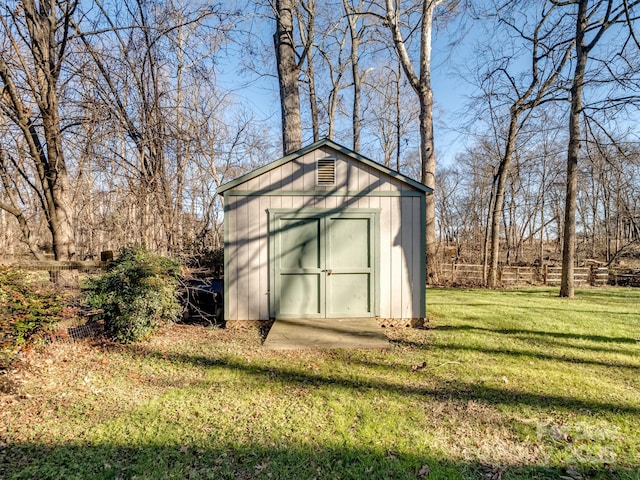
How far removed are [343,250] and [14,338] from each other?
16.1ft

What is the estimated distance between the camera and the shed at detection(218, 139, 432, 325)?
584 cm

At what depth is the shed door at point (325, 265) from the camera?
5891 mm

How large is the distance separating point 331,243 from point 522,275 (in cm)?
1341

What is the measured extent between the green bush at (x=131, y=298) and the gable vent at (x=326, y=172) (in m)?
3.37

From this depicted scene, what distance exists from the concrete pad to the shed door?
193 millimetres

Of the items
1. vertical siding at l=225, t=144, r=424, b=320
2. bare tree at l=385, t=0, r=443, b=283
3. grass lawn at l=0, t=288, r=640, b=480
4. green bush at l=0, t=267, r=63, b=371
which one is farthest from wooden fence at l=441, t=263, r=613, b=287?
green bush at l=0, t=267, r=63, b=371

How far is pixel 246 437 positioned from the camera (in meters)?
2.68

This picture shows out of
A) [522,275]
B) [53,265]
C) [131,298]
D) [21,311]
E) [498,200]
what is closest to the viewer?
[21,311]

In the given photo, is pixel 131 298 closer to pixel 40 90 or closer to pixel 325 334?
pixel 325 334

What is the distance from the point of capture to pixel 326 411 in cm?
308

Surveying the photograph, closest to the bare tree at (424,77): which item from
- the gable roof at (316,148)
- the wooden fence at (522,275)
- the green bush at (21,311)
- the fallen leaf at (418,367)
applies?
the wooden fence at (522,275)

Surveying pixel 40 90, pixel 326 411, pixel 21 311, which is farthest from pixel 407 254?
pixel 40 90

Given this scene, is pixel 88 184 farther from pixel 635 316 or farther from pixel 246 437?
pixel 635 316

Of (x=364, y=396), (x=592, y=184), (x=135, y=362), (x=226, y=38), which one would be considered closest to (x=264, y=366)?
(x=364, y=396)
